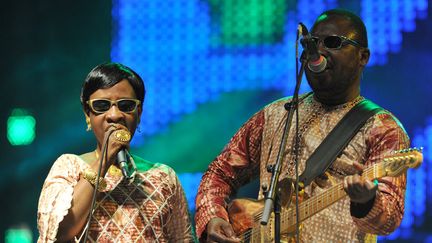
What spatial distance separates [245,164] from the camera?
4.89 metres

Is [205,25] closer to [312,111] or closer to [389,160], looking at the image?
[312,111]

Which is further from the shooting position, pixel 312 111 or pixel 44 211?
pixel 312 111

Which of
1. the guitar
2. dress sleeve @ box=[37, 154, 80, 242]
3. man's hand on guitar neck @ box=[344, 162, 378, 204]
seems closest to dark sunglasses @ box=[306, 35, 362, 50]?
the guitar

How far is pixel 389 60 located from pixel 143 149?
2.20 m

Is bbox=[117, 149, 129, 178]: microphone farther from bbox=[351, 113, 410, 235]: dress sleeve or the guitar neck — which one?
bbox=[351, 113, 410, 235]: dress sleeve

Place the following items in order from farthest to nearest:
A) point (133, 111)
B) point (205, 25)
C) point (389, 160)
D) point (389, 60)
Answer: point (205, 25) → point (389, 60) → point (133, 111) → point (389, 160)

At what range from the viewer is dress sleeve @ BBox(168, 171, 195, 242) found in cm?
449

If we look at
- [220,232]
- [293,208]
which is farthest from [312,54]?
[220,232]

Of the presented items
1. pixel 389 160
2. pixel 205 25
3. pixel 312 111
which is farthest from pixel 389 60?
pixel 389 160

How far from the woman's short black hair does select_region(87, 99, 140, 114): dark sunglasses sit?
3.1 inches

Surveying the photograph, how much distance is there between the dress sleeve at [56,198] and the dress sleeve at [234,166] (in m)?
0.90

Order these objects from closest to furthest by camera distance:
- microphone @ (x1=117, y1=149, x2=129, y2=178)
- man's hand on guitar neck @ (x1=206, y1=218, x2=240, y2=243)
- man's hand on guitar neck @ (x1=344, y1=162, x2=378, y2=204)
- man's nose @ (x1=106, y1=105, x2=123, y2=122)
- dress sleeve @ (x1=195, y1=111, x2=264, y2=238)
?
1. man's hand on guitar neck @ (x1=344, y1=162, x2=378, y2=204)
2. microphone @ (x1=117, y1=149, x2=129, y2=178)
3. man's nose @ (x1=106, y1=105, x2=123, y2=122)
4. man's hand on guitar neck @ (x1=206, y1=218, x2=240, y2=243)
5. dress sleeve @ (x1=195, y1=111, x2=264, y2=238)

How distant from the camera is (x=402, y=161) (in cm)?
381

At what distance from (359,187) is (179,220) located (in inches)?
45.3
